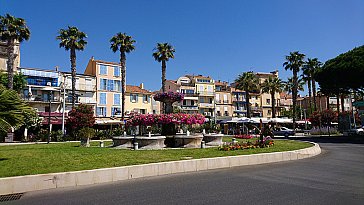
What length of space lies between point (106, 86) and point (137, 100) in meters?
6.74

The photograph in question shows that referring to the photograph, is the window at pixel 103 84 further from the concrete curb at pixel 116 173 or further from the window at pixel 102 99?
the concrete curb at pixel 116 173

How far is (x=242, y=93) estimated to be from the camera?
76.7m

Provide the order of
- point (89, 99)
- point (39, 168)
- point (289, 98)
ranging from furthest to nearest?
point (289, 98) < point (89, 99) < point (39, 168)

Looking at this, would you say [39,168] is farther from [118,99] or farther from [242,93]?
[242,93]

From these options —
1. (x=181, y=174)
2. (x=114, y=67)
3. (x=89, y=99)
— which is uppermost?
(x=114, y=67)

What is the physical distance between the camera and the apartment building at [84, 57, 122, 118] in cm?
5272

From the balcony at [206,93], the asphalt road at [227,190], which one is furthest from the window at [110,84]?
the asphalt road at [227,190]

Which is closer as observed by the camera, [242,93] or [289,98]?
[242,93]

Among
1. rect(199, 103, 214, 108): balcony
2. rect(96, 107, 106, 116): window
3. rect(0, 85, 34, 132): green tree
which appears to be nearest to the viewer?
rect(0, 85, 34, 132): green tree

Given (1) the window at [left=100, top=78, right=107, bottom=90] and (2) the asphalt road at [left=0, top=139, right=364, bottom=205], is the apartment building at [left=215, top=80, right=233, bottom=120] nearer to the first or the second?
(1) the window at [left=100, top=78, right=107, bottom=90]

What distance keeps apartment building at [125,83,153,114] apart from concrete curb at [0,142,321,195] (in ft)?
145

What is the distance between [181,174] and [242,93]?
68365 millimetres

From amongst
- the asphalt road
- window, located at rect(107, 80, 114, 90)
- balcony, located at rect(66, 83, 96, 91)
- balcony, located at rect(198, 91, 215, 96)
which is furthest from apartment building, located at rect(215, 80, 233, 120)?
the asphalt road

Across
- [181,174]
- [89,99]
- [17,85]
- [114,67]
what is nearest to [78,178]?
[181,174]
